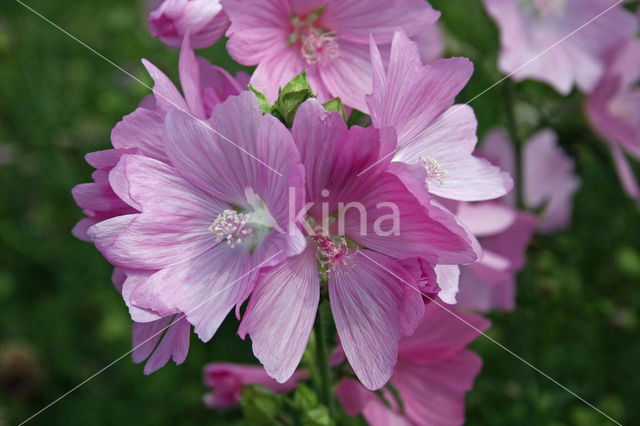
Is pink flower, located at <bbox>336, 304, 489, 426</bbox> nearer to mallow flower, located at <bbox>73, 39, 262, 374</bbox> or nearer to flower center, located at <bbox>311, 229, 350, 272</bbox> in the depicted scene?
flower center, located at <bbox>311, 229, 350, 272</bbox>

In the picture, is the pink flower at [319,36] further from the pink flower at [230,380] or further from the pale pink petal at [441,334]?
the pink flower at [230,380]

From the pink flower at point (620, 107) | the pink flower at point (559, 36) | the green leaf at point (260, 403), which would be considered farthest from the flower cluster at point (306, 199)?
the pink flower at point (620, 107)

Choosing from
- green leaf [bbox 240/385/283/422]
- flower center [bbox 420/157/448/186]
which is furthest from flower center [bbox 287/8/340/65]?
green leaf [bbox 240/385/283/422]

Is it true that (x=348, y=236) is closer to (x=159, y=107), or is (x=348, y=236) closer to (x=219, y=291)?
(x=219, y=291)

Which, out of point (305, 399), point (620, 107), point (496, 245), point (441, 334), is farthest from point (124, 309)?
point (620, 107)

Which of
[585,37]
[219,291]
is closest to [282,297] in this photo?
[219,291]

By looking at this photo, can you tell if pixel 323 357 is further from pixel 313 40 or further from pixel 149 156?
pixel 313 40
